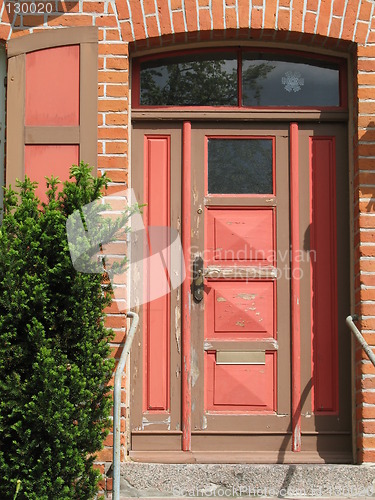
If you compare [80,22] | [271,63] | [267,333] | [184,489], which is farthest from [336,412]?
[80,22]

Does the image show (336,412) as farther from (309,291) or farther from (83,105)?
(83,105)

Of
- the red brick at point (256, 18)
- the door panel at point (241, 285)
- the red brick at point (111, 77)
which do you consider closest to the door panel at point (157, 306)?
the door panel at point (241, 285)

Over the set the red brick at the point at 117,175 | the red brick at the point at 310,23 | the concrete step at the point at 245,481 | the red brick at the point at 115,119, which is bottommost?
the concrete step at the point at 245,481

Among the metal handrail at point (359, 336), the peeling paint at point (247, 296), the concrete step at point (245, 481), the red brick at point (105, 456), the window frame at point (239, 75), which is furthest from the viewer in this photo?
the window frame at point (239, 75)

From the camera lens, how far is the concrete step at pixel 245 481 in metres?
5.27

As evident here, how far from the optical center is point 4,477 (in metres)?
4.56

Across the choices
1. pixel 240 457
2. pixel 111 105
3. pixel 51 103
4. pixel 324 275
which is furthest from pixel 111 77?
pixel 240 457

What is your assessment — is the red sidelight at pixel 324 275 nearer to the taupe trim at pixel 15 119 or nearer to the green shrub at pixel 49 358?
the green shrub at pixel 49 358

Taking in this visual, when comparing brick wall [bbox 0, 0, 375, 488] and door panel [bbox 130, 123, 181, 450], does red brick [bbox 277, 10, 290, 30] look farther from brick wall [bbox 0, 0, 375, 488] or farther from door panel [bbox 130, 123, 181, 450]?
door panel [bbox 130, 123, 181, 450]

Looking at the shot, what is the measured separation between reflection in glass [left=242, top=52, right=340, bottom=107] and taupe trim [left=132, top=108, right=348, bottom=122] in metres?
0.10

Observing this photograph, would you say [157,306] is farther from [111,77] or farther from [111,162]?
[111,77]

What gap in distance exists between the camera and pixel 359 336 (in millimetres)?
5293

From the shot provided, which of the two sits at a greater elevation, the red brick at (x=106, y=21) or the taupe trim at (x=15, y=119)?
the red brick at (x=106, y=21)

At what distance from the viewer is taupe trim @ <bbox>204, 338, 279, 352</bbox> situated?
231 inches
